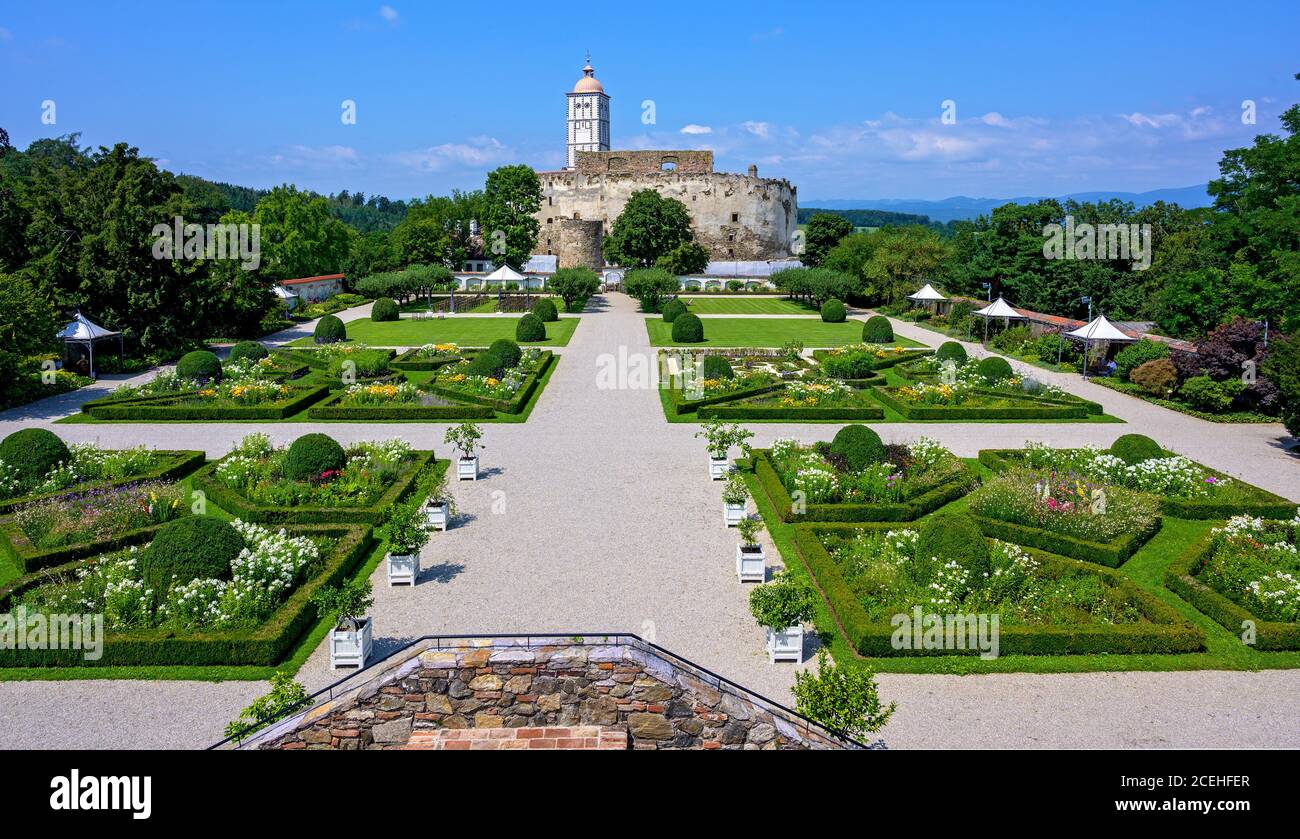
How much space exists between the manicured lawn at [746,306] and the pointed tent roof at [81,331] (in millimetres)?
27152

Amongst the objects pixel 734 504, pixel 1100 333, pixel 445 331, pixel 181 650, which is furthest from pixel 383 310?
pixel 181 650

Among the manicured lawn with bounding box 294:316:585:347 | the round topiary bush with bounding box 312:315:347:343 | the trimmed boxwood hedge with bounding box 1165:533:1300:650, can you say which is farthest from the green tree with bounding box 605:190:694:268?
the trimmed boxwood hedge with bounding box 1165:533:1300:650

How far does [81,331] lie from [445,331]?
14178 millimetres

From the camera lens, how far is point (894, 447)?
1722cm

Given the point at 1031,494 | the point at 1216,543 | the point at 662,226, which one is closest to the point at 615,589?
the point at 1031,494

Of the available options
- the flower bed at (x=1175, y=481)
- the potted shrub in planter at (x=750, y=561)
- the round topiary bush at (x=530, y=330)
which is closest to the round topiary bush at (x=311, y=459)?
the potted shrub in planter at (x=750, y=561)

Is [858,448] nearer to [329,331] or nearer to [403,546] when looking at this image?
[403,546]

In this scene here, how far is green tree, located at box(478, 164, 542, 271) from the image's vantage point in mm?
61938

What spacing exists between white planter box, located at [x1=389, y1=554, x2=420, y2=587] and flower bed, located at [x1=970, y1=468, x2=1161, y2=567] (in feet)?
27.8

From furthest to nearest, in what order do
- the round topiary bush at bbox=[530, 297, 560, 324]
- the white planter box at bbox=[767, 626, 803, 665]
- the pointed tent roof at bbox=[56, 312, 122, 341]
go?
the round topiary bush at bbox=[530, 297, 560, 324] < the pointed tent roof at bbox=[56, 312, 122, 341] < the white planter box at bbox=[767, 626, 803, 665]

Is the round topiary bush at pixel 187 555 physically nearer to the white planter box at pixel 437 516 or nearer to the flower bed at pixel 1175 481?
the white planter box at pixel 437 516

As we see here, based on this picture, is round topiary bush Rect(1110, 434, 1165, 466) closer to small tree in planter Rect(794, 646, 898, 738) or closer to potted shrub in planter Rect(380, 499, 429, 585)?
small tree in planter Rect(794, 646, 898, 738)

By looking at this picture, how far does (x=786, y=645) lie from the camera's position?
32.2 feet
